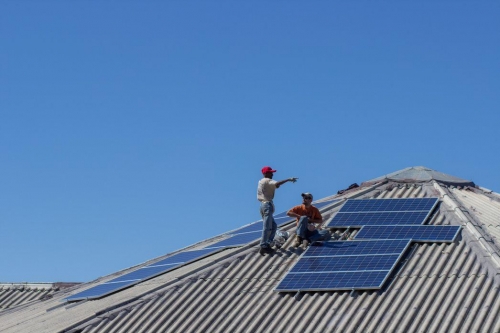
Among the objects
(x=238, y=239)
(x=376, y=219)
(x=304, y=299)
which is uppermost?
(x=376, y=219)

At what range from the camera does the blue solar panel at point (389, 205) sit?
94.1 ft

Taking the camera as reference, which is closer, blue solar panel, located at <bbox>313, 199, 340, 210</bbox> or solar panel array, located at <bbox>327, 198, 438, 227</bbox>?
solar panel array, located at <bbox>327, 198, 438, 227</bbox>

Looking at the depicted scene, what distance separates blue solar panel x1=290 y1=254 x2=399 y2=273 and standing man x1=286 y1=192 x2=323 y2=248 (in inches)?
43.7

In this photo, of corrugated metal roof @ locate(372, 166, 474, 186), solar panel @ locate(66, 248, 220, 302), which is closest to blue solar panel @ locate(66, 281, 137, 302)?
solar panel @ locate(66, 248, 220, 302)


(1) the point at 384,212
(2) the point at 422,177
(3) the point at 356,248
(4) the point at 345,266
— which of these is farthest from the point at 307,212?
(2) the point at 422,177

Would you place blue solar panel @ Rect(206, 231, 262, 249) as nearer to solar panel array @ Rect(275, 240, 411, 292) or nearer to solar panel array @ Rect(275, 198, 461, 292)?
solar panel array @ Rect(275, 198, 461, 292)

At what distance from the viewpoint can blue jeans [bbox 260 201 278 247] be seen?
27.2 meters

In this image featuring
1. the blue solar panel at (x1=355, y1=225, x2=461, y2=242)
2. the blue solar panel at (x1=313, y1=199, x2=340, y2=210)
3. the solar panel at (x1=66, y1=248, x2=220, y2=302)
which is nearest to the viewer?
the blue solar panel at (x1=355, y1=225, x2=461, y2=242)

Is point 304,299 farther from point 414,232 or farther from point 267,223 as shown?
point 414,232

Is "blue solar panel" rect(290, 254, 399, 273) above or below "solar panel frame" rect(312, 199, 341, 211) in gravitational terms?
below

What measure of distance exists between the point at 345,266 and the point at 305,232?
89.7 inches

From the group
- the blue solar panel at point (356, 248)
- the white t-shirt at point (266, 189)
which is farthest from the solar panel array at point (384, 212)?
the white t-shirt at point (266, 189)

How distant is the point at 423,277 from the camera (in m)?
24.2

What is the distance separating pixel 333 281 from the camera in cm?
2491
